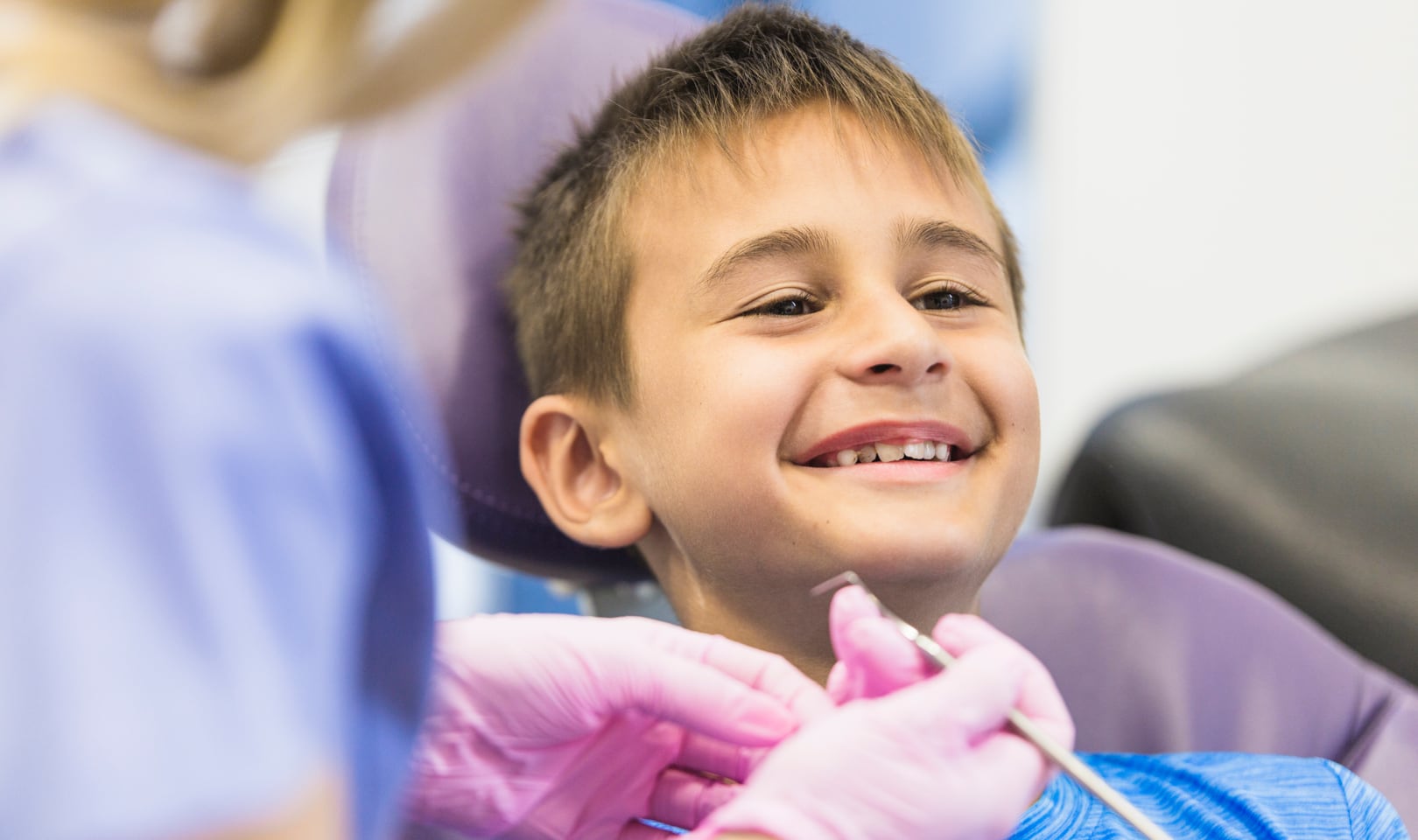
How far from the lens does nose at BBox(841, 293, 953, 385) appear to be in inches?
34.5

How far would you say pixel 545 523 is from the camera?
1.14 meters

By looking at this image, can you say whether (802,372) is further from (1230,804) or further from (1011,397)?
(1230,804)

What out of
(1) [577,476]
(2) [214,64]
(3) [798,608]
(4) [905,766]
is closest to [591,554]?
(1) [577,476]

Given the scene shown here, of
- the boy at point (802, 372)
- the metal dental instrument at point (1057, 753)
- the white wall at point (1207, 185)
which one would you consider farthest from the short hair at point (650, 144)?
the white wall at point (1207, 185)

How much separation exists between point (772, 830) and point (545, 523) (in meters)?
0.54

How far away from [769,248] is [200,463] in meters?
0.57

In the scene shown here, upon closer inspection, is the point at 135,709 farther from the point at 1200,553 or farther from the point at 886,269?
the point at 1200,553

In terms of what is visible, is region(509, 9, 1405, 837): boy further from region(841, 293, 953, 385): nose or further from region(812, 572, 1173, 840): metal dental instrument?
region(812, 572, 1173, 840): metal dental instrument

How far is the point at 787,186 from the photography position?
0.96 m

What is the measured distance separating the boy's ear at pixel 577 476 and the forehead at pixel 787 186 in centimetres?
15

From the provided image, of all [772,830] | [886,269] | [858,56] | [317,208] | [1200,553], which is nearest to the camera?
[772,830]

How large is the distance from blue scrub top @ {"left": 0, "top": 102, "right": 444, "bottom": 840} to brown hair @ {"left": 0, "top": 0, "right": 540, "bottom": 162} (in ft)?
0.09

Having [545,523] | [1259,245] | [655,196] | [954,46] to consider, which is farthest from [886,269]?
[1259,245]

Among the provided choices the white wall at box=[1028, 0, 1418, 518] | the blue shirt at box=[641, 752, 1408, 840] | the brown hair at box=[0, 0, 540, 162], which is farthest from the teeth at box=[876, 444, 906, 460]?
the white wall at box=[1028, 0, 1418, 518]
